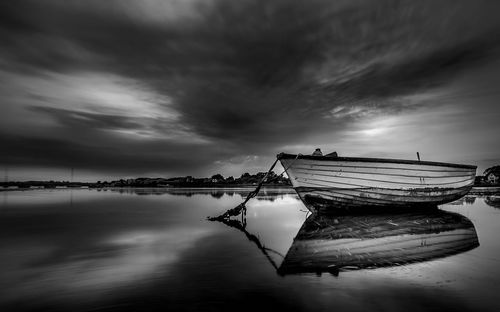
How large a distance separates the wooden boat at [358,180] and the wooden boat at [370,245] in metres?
3.88

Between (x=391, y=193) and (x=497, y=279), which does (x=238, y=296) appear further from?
(x=391, y=193)

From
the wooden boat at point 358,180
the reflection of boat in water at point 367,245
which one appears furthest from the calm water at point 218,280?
the wooden boat at point 358,180

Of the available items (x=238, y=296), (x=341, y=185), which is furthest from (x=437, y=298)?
(x=341, y=185)

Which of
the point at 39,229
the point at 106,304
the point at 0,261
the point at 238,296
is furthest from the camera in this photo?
the point at 39,229

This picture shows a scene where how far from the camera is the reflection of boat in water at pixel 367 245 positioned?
21.7ft

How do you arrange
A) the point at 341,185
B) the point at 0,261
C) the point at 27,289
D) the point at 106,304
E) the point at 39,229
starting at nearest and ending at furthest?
the point at 106,304 → the point at 27,289 → the point at 0,261 → the point at 39,229 → the point at 341,185

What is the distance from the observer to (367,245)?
862 cm

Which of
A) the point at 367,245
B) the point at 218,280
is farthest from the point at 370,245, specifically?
the point at 218,280

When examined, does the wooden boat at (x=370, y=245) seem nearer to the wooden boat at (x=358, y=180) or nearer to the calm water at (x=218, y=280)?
the calm water at (x=218, y=280)

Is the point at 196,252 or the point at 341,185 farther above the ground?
the point at 341,185

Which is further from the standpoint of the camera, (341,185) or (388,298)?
(341,185)

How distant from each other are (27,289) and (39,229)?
9.34m

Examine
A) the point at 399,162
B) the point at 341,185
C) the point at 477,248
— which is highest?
the point at 399,162

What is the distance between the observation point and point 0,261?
24.4ft
